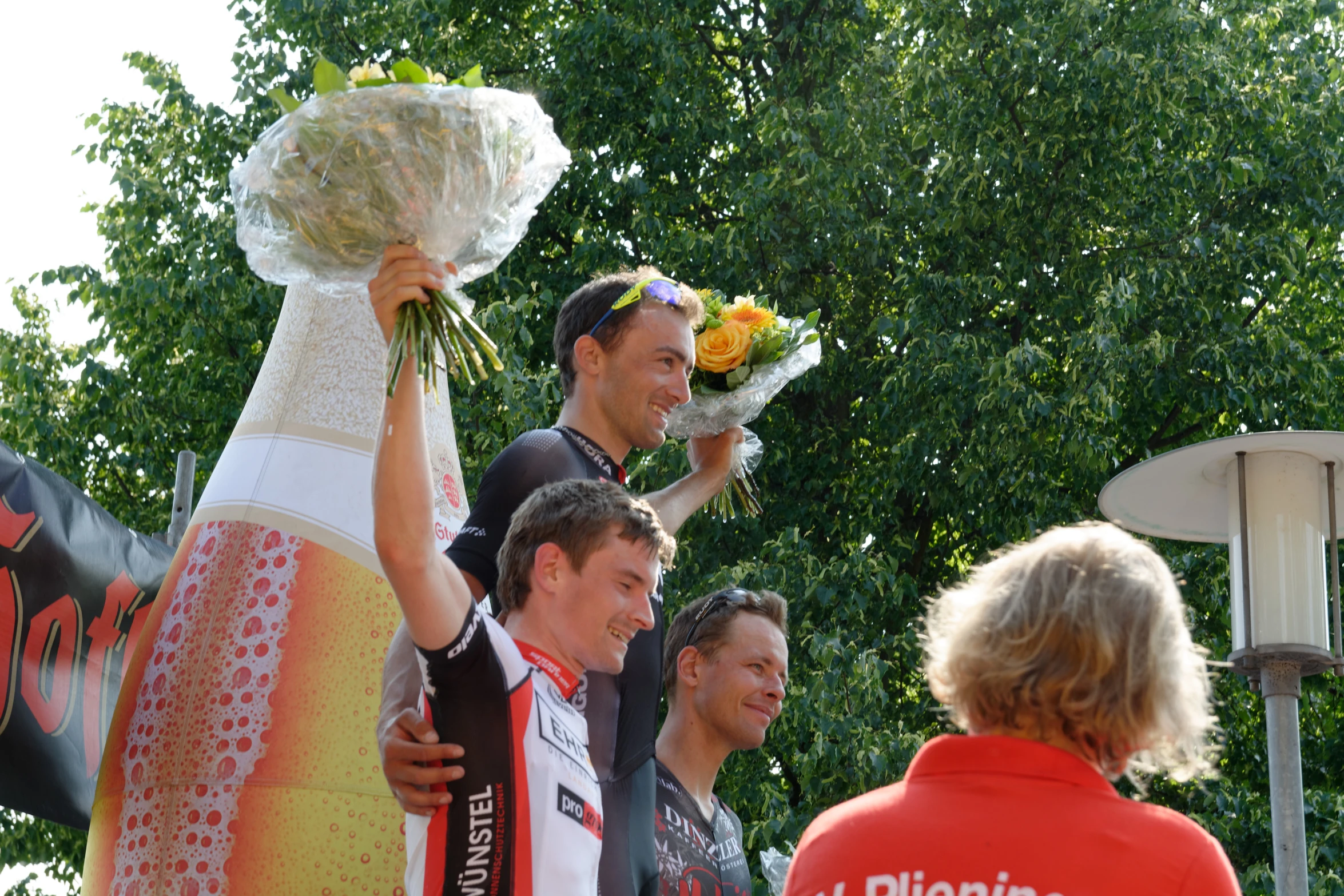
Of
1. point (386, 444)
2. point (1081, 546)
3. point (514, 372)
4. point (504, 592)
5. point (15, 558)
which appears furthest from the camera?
point (514, 372)

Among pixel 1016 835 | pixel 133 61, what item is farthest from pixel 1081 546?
pixel 133 61

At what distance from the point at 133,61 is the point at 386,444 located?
38.0 ft

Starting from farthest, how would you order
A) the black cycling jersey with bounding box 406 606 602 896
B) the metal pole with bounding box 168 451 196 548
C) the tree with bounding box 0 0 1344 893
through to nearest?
the tree with bounding box 0 0 1344 893, the metal pole with bounding box 168 451 196 548, the black cycling jersey with bounding box 406 606 602 896

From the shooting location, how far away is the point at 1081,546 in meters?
1.74

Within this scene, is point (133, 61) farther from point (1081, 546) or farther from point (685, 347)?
point (1081, 546)

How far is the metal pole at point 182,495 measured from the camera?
288 inches

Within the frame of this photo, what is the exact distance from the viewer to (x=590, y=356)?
10.9 feet

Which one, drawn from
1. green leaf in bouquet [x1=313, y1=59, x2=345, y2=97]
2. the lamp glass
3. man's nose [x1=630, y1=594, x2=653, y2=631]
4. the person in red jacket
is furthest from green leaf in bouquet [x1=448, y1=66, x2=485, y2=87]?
the lamp glass

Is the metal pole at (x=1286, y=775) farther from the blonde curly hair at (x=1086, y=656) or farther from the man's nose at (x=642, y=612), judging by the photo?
the blonde curly hair at (x=1086, y=656)

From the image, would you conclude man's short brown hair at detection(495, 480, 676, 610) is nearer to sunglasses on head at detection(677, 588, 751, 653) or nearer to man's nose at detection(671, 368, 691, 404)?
man's nose at detection(671, 368, 691, 404)

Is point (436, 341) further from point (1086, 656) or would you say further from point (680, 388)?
point (1086, 656)

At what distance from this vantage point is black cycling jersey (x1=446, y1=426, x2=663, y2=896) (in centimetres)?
286

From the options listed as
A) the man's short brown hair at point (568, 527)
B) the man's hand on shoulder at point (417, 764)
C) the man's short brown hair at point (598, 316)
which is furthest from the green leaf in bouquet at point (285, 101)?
the man's hand on shoulder at point (417, 764)

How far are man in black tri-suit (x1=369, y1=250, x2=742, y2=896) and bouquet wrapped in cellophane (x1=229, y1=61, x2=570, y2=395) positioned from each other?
0.36 ft
